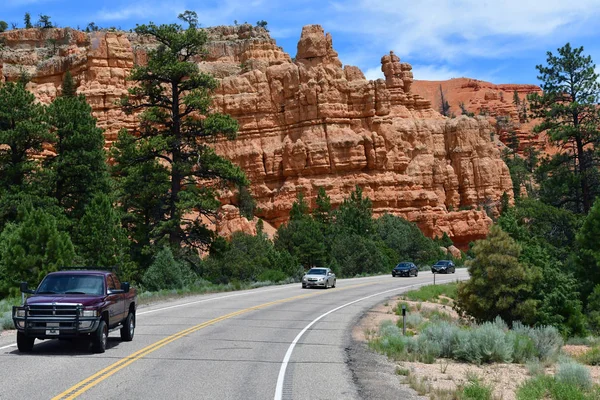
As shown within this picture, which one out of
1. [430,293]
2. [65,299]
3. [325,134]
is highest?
[325,134]

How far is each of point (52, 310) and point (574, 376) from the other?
10044 millimetres

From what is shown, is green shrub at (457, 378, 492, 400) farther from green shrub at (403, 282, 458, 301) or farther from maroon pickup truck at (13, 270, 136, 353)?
green shrub at (403, 282, 458, 301)

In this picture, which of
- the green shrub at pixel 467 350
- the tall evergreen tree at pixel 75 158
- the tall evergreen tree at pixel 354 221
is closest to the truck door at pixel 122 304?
the green shrub at pixel 467 350

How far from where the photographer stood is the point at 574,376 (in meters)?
11.0

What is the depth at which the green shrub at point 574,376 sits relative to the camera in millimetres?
10938

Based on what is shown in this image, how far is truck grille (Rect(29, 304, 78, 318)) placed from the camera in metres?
12.8

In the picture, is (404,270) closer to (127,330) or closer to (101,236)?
(101,236)

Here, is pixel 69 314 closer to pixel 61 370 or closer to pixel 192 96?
pixel 61 370

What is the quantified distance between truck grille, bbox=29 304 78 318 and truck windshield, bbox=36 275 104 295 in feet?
3.50

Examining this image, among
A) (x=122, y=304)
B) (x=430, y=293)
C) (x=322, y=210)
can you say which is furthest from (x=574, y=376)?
(x=322, y=210)

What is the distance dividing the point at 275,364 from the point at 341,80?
87558 millimetres

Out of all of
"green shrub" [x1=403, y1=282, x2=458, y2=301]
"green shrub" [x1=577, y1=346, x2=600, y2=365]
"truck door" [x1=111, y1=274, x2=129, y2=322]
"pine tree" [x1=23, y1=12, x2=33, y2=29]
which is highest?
"pine tree" [x1=23, y1=12, x2=33, y2=29]

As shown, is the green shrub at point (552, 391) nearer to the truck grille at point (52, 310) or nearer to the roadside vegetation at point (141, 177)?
the truck grille at point (52, 310)

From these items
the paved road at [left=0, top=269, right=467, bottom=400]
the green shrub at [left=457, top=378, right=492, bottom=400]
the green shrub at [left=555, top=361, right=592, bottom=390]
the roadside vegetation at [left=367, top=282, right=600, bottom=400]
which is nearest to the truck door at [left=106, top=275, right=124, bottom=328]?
the paved road at [left=0, top=269, right=467, bottom=400]
